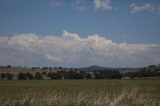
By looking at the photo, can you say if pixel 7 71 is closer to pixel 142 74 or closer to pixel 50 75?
pixel 50 75

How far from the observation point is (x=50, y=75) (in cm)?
14900

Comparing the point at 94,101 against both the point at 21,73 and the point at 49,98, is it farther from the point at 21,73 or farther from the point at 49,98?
A: the point at 21,73

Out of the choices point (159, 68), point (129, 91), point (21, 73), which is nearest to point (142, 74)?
point (159, 68)

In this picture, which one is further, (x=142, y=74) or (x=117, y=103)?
(x=142, y=74)

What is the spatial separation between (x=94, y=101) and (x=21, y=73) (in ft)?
438

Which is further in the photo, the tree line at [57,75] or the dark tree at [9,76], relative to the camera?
the tree line at [57,75]

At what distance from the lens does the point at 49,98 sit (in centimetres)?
1534

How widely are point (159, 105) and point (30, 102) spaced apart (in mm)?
6119

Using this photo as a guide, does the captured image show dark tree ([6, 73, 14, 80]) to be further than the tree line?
No

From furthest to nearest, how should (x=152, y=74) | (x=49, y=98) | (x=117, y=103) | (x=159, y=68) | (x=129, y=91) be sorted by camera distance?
(x=159, y=68), (x=152, y=74), (x=129, y=91), (x=49, y=98), (x=117, y=103)

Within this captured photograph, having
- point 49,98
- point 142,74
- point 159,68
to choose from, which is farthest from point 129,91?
point 159,68

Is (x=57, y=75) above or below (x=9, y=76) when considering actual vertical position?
above

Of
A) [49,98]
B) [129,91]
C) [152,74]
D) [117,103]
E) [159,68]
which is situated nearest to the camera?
[117,103]

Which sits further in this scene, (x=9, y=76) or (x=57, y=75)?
(x=57, y=75)
